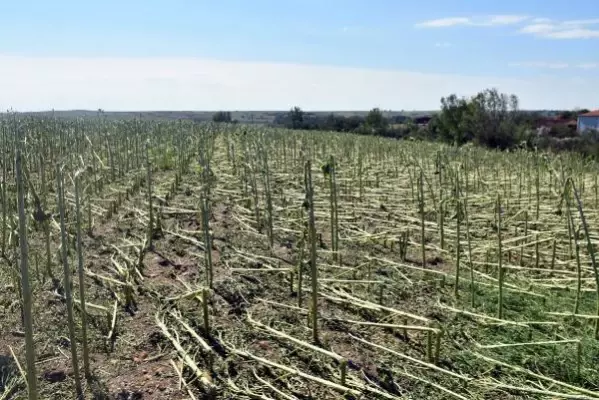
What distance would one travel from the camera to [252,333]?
10.8ft

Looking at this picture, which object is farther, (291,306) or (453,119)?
(453,119)

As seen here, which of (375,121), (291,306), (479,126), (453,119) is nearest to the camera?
(291,306)

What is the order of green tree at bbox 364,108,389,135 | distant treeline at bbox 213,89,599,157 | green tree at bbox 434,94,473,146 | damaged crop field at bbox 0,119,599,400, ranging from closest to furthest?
damaged crop field at bbox 0,119,599,400 < distant treeline at bbox 213,89,599,157 < green tree at bbox 434,94,473,146 < green tree at bbox 364,108,389,135

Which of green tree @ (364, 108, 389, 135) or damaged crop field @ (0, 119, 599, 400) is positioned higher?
green tree @ (364, 108, 389, 135)

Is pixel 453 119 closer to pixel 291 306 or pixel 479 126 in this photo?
pixel 479 126

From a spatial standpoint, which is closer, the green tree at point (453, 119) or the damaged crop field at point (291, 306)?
the damaged crop field at point (291, 306)

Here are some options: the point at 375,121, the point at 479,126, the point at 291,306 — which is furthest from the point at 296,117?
the point at 291,306

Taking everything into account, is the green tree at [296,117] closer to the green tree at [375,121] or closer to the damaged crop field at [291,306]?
the green tree at [375,121]

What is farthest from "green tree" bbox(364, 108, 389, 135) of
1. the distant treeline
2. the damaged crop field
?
the damaged crop field

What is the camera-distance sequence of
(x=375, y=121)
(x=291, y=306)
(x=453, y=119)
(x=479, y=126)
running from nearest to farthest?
(x=291, y=306) → (x=479, y=126) → (x=453, y=119) → (x=375, y=121)

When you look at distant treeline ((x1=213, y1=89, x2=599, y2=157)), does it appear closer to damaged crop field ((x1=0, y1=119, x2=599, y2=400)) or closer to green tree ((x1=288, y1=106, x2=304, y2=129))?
green tree ((x1=288, y1=106, x2=304, y2=129))

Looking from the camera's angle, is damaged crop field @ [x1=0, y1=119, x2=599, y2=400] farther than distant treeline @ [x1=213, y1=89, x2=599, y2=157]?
No

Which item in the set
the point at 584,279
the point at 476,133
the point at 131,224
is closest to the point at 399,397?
the point at 584,279

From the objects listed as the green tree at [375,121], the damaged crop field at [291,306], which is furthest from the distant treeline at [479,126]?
the damaged crop field at [291,306]
